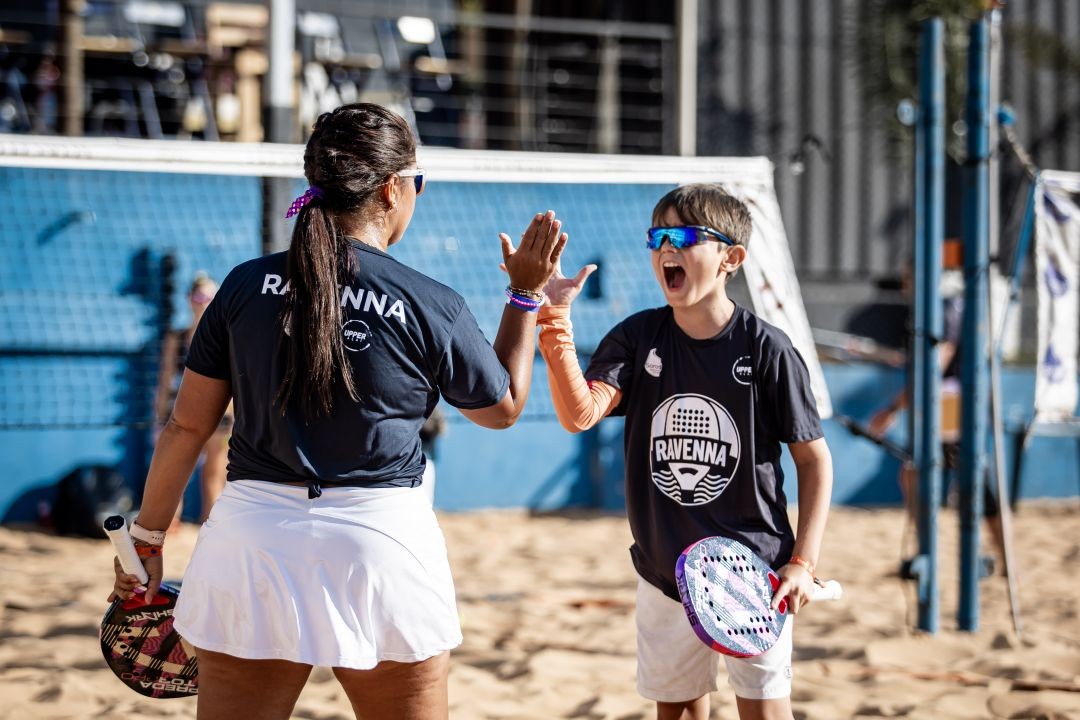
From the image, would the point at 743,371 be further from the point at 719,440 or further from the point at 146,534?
the point at 146,534

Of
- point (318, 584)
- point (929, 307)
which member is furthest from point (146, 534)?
point (929, 307)

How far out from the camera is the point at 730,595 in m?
2.36

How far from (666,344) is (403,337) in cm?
90

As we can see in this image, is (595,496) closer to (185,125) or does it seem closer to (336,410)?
(185,125)

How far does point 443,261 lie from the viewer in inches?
296

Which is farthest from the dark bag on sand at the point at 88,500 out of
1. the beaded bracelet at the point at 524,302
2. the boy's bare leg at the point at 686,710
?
the beaded bracelet at the point at 524,302

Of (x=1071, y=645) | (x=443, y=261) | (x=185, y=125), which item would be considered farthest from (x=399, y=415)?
(x=185, y=125)

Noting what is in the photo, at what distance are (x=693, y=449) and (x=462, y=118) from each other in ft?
29.7

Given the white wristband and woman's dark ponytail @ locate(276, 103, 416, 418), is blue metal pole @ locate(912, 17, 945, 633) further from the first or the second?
the white wristband

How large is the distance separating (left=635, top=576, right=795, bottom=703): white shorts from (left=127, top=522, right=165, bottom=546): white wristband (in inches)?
43.9

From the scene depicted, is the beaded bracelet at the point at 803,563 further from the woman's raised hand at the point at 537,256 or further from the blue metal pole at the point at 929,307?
the blue metal pole at the point at 929,307

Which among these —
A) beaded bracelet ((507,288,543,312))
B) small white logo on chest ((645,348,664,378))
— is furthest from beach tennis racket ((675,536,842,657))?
beaded bracelet ((507,288,543,312))

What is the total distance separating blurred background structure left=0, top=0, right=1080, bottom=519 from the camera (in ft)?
23.2

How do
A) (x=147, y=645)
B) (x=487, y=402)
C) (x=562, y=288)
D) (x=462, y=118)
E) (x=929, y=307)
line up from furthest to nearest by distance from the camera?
1. (x=462, y=118)
2. (x=929, y=307)
3. (x=562, y=288)
4. (x=147, y=645)
5. (x=487, y=402)
